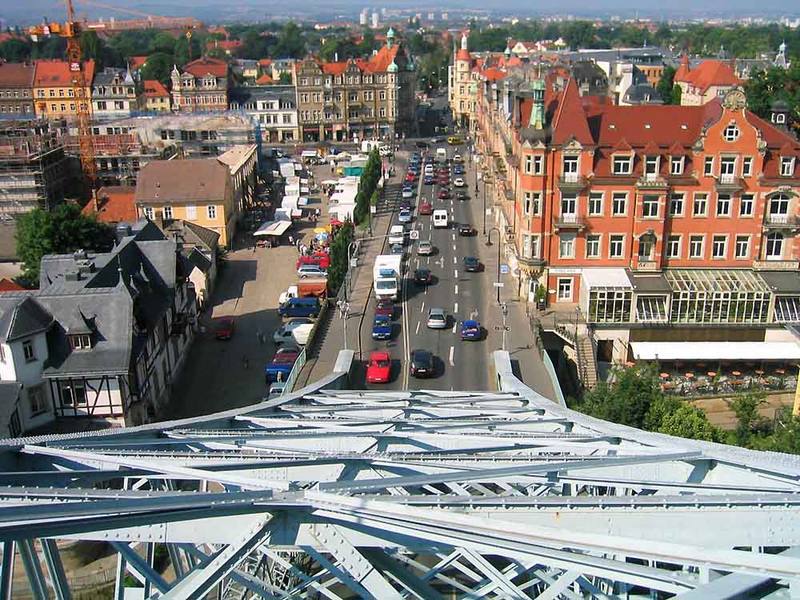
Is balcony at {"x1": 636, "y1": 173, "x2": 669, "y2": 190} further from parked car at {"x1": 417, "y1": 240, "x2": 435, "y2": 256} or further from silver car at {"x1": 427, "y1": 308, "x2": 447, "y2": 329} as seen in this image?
parked car at {"x1": 417, "y1": 240, "x2": 435, "y2": 256}

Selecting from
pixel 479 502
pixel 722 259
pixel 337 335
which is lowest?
pixel 337 335

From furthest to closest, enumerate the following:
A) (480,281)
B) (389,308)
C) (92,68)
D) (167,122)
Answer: (92,68) < (167,122) < (480,281) < (389,308)

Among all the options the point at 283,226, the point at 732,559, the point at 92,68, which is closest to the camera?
the point at 732,559

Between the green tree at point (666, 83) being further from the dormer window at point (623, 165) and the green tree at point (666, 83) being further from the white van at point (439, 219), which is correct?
the dormer window at point (623, 165)

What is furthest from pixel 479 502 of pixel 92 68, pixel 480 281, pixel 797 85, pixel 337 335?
pixel 92 68

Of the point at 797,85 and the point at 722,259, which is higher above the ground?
the point at 797,85

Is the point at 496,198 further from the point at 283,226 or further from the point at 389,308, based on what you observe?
the point at 389,308

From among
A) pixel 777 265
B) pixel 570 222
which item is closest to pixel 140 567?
pixel 570 222

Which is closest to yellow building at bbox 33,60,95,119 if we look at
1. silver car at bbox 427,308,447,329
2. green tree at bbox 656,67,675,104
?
green tree at bbox 656,67,675,104
